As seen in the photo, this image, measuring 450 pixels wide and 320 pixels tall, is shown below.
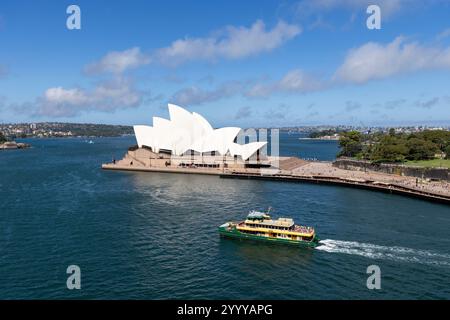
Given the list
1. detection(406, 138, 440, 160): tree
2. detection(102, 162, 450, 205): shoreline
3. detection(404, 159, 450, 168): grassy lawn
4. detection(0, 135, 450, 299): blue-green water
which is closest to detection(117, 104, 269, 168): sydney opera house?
detection(102, 162, 450, 205): shoreline

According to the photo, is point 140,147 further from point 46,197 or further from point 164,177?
point 46,197

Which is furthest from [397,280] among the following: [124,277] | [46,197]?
[46,197]

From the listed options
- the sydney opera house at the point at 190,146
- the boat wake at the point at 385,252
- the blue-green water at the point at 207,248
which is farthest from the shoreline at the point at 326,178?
the boat wake at the point at 385,252

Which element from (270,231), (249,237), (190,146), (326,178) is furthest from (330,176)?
(249,237)

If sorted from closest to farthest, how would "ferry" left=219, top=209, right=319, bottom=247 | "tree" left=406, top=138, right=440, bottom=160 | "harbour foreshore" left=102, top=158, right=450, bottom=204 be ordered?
"ferry" left=219, top=209, right=319, bottom=247 → "harbour foreshore" left=102, top=158, right=450, bottom=204 → "tree" left=406, top=138, right=440, bottom=160

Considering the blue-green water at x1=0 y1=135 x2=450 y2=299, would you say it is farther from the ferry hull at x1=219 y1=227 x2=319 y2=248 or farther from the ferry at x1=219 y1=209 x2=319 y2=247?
the ferry at x1=219 y1=209 x2=319 y2=247
